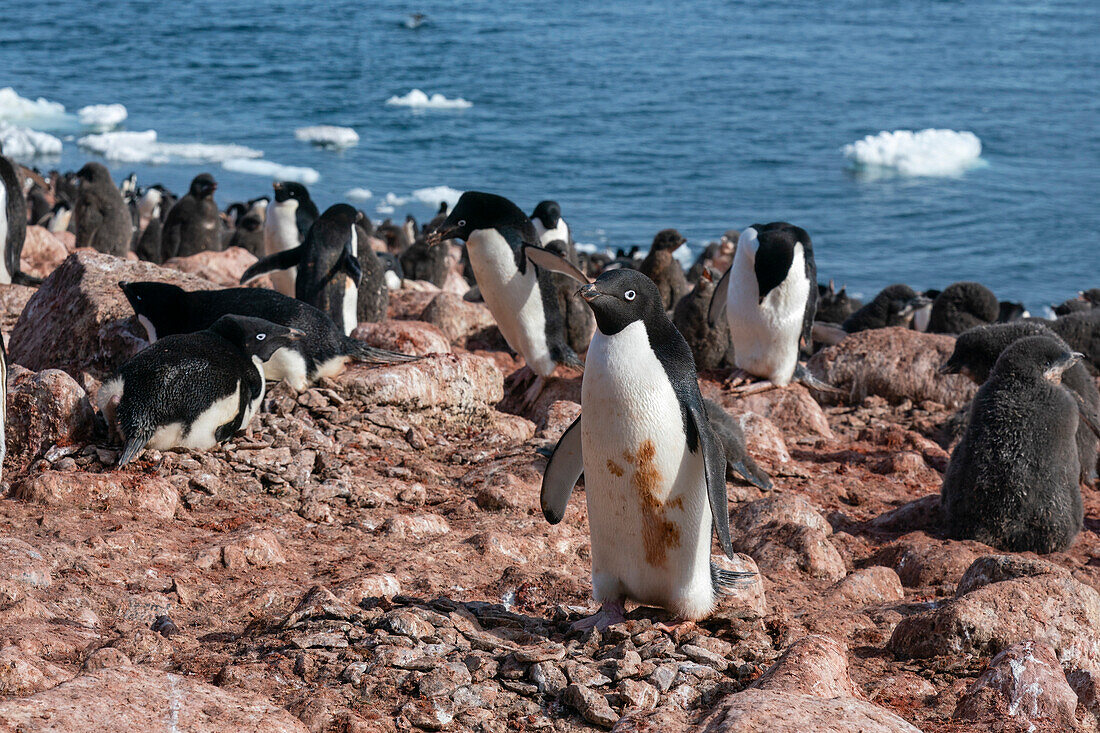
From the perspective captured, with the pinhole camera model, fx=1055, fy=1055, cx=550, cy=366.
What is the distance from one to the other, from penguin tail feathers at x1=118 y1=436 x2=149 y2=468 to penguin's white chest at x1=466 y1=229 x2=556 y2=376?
3.55 m

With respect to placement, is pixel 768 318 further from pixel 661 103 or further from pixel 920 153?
pixel 661 103

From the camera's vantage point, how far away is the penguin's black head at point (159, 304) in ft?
19.4

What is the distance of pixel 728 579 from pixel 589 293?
1264mm

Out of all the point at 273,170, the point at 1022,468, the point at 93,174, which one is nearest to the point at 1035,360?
the point at 1022,468

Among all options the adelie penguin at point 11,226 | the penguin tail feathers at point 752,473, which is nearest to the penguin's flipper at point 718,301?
the penguin tail feathers at point 752,473

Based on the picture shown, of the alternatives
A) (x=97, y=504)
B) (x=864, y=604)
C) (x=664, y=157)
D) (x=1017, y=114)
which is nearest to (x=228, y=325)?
(x=97, y=504)

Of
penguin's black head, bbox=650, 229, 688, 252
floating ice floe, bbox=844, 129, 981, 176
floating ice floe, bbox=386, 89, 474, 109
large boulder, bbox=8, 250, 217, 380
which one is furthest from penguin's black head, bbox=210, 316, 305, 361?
floating ice floe, bbox=386, 89, 474, 109

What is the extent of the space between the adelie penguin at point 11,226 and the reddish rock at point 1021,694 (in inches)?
347

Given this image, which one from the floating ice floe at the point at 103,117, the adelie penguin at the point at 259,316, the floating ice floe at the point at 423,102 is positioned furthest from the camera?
the floating ice floe at the point at 423,102

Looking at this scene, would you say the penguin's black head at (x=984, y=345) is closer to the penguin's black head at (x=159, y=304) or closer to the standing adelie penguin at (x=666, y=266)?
the standing adelie penguin at (x=666, y=266)

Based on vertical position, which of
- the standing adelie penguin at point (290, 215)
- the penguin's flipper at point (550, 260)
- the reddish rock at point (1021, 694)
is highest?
the penguin's flipper at point (550, 260)

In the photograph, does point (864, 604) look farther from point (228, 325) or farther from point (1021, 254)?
point (1021, 254)

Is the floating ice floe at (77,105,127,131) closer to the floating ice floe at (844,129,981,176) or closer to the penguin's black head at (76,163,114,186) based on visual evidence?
the penguin's black head at (76,163,114,186)

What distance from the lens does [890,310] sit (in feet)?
35.8
